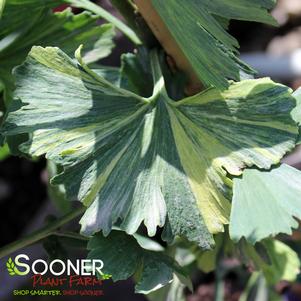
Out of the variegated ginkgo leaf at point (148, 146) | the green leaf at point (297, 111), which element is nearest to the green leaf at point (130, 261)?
the variegated ginkgo leaf at point (148, 146)

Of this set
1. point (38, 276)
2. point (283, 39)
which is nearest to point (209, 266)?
point (38, 276)

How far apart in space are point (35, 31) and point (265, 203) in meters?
0.26

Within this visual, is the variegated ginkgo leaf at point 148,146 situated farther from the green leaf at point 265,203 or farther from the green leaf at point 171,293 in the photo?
the green leaf at point 171,293

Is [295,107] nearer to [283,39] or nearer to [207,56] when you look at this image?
[207,56]

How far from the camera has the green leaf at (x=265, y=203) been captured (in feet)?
1.28

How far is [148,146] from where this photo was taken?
44cm

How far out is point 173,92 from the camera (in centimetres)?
54

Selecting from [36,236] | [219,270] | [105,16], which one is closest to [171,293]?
[219,270]

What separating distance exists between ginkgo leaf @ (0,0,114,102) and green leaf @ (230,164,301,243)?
214 millimetres

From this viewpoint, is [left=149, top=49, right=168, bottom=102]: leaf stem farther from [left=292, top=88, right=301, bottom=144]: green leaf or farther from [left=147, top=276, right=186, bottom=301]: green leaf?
[left=147, top=276, right=186, bottom=301]: green leaf

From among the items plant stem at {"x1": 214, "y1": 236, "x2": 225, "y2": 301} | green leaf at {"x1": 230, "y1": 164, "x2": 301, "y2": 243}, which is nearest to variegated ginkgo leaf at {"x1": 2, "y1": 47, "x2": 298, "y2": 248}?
green leaf at {"x1": 230, "y1": 164, "x2": 301, "y2": 243}

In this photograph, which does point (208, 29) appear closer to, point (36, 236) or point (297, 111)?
point (297, 111)

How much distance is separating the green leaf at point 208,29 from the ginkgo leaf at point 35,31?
0.15 metres

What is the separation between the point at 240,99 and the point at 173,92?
0.11 meters
